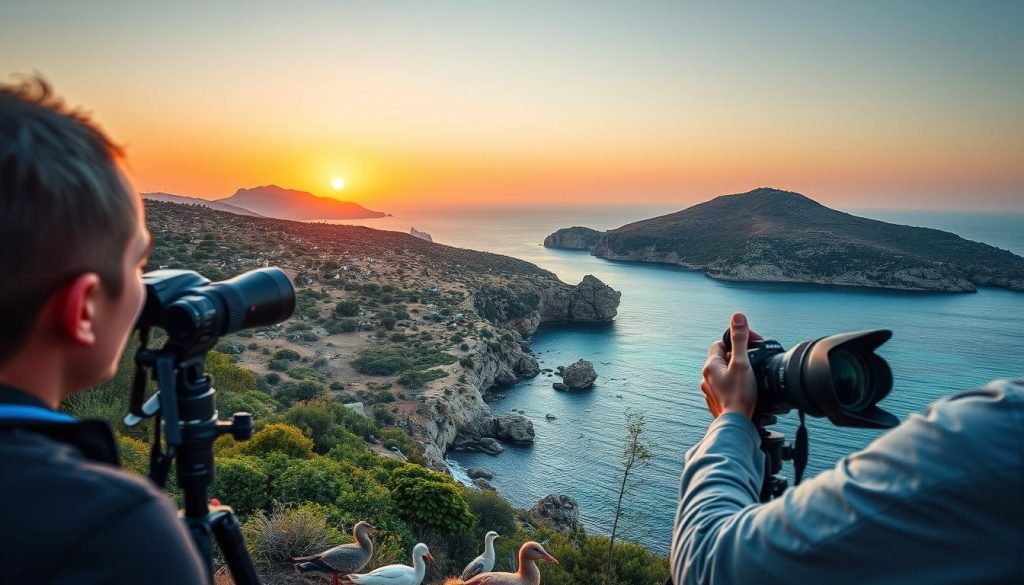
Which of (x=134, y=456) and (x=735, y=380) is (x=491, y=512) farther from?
(x=735, y=380)

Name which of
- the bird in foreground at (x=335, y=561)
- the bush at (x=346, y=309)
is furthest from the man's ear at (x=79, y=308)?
the bush at (x=346, y=309)

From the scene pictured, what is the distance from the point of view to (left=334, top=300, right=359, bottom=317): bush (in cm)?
3291

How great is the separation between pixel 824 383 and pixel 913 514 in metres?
0.55

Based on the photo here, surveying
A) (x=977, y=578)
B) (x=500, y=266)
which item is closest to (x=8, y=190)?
(x=977, y=578)

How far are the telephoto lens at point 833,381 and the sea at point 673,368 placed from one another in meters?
9.71

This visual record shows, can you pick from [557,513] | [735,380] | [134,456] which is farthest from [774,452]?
[557,513]

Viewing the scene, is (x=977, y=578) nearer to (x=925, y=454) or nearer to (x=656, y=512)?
(x=925, y=454)

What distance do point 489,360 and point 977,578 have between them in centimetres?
3332

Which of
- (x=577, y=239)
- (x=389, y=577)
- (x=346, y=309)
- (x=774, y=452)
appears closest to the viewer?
(x=774, y=452)

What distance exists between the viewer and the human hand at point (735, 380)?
56.2 inches

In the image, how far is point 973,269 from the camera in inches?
2744

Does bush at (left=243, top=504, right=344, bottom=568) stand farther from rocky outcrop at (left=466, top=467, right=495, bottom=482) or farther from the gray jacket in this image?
rocky outcrop at (left=466, top=467, right=495, bottom=482)

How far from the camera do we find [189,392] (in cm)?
148

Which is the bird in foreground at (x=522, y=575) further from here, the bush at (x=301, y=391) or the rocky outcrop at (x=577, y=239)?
the rocky outcrop at (x=577, y=239)
